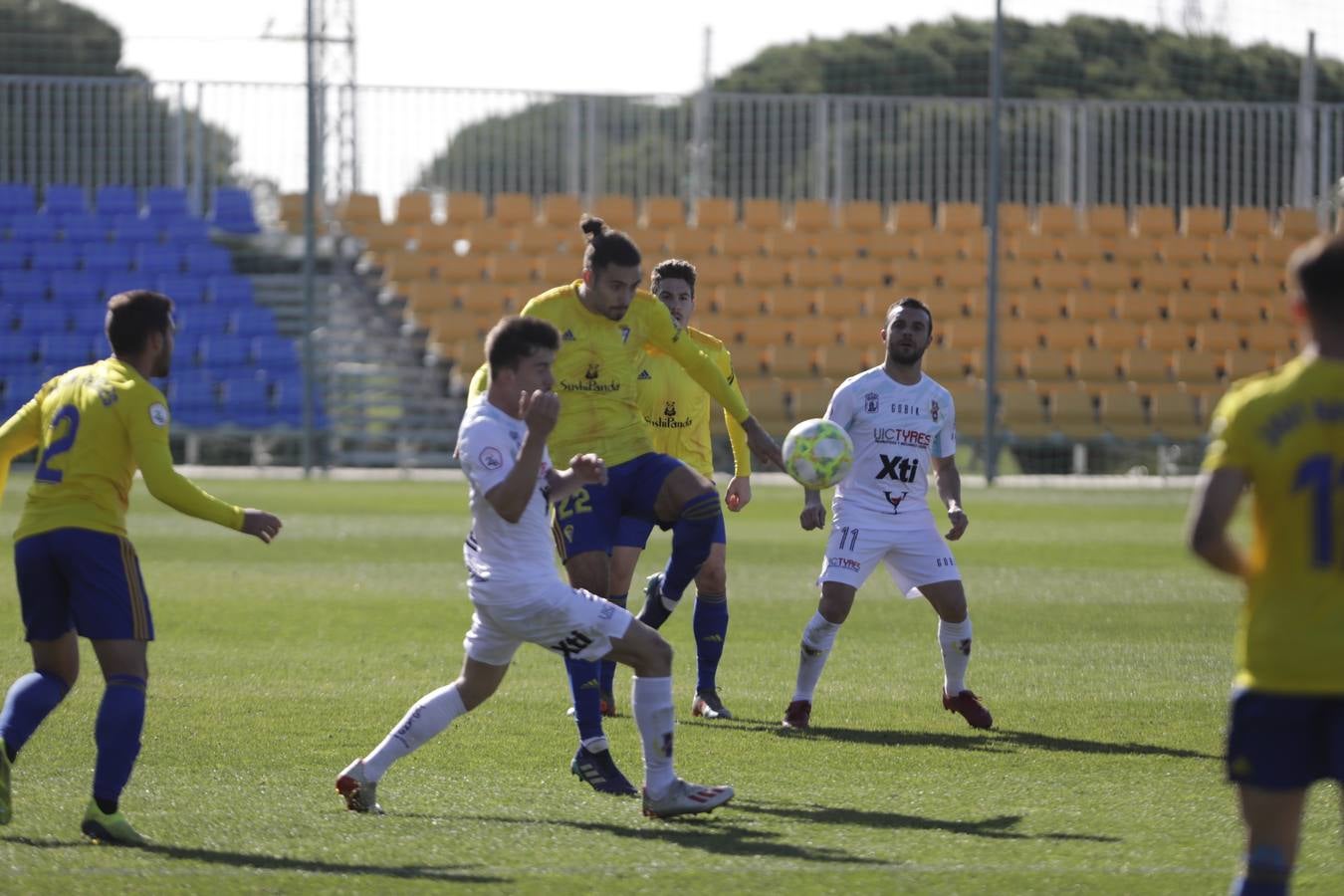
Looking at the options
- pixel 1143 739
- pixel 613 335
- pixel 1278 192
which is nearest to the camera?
pixel 613 335

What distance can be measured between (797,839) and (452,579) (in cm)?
887

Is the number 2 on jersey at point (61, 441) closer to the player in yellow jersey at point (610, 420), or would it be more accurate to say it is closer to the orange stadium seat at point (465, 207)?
the player in yellow jersey at point (610, 420)

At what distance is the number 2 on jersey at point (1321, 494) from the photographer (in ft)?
12.2

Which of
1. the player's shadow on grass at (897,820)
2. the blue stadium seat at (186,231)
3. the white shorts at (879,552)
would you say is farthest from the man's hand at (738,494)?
the blue stadium seat at (186,231)

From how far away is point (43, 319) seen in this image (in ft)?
99.0

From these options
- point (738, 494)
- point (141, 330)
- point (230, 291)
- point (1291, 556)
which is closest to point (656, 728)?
point (141, 330)

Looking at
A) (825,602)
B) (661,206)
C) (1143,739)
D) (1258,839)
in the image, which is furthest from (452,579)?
(661,206)

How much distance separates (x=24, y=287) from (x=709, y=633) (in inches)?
→ 983

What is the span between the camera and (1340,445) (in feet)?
12.2

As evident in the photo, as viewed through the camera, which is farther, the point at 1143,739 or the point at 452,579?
the point at 452,579

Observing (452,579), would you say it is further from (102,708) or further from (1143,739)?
(102,708)

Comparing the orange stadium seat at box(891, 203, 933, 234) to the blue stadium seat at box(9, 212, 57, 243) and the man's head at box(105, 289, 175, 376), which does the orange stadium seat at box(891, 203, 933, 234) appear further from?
the man's head at box(105, 289, 175, 376)

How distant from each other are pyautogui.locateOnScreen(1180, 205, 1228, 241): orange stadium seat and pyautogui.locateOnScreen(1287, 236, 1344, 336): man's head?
3137cm

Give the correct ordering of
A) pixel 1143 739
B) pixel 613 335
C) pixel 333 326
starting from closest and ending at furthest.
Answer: pixel 613 335 → pixel 1143 739 → pixel 333 326
